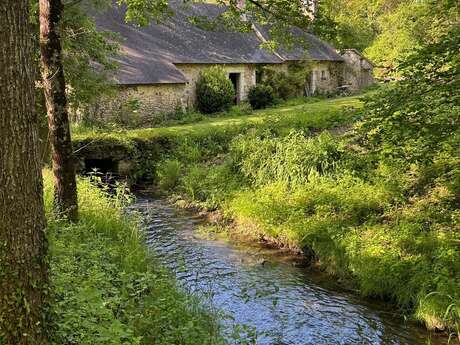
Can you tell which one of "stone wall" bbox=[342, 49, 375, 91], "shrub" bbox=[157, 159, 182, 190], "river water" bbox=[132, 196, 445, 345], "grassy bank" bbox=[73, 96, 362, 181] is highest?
"stone wall" bbox=[342, 49, 375, 91]

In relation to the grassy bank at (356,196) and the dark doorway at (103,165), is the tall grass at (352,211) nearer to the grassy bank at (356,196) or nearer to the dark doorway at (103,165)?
the grassy bank at (356,196)

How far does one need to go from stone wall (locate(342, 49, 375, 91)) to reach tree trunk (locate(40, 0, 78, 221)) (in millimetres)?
28860

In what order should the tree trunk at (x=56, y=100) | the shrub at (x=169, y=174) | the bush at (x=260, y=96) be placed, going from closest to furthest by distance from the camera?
the tree trunk at (x=56, y=100)
the shrub at (x=169, y=174)
the bush at (x=260, y=96)

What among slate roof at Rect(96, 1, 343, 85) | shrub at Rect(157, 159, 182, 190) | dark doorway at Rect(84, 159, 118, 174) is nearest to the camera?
shrub at Rect(157, 159, 182, 190)

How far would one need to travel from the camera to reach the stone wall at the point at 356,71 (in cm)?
3338

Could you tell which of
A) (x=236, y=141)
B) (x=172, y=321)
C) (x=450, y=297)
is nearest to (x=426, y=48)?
(x=450, y=297)

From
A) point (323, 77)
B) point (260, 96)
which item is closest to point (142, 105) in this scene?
point (260, 96)

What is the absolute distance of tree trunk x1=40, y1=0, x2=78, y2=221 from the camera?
655 cm

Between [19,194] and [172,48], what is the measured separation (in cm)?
2143

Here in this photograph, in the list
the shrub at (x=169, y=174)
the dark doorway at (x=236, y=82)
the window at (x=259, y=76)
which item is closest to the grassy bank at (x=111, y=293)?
the shrub at (x=169, y=174)

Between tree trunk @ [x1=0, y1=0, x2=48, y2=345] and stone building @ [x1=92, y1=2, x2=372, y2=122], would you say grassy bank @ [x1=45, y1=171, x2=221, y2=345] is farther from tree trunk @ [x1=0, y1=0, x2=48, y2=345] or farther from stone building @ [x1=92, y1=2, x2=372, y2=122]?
stone building @ [x1=92, y1=2, x2=372, y2=122]

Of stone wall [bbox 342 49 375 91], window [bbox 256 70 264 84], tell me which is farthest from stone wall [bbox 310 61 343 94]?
window [bbox 256 70 264 84]

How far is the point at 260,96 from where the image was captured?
26.2 metres

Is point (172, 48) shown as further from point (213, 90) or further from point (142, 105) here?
point (142, 105)
